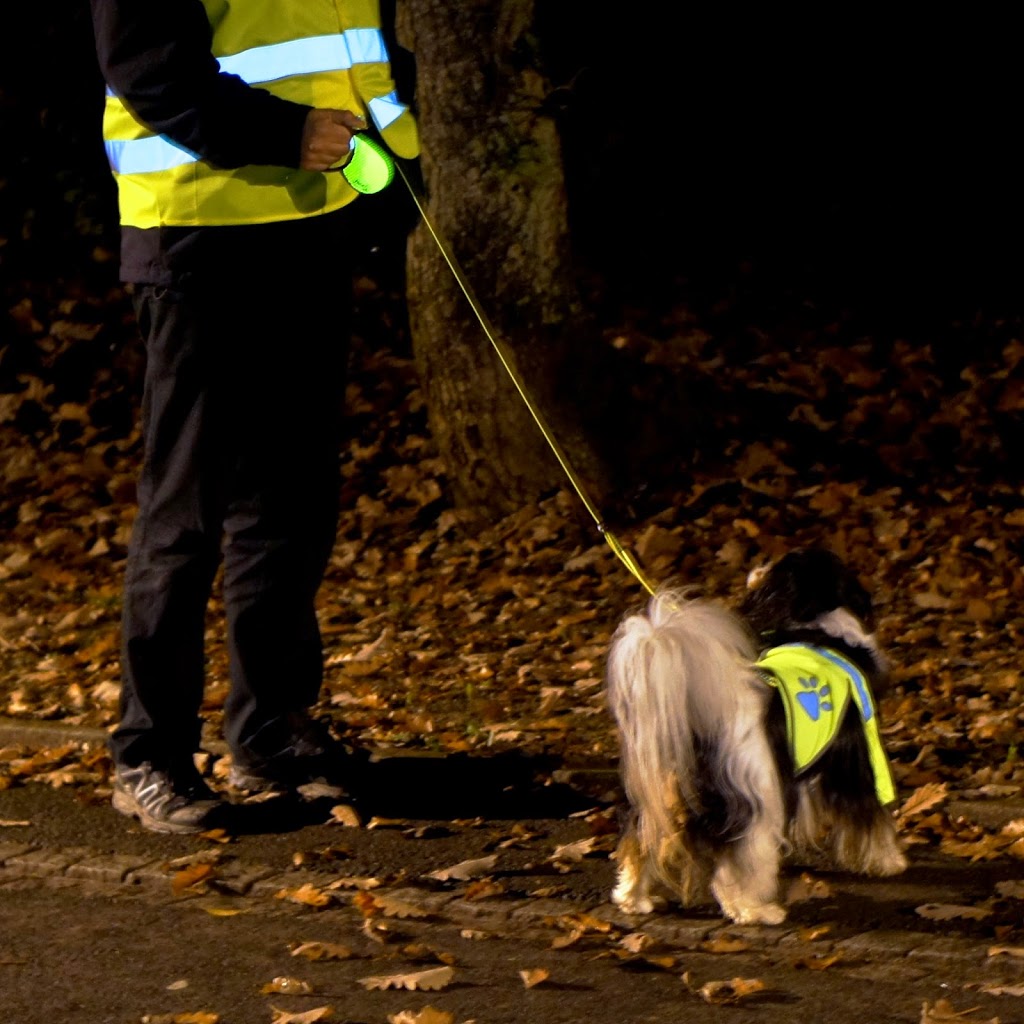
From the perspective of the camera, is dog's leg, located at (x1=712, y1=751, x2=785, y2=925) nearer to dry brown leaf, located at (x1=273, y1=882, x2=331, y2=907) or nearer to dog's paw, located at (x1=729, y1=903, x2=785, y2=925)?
dog's paw, located at (x1=729, y1=903, x2=785, y2=925)

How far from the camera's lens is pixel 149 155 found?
5.37 metres

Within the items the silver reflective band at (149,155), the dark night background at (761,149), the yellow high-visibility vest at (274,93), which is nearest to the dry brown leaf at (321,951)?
the yellow high-visibility vest at (274,93)

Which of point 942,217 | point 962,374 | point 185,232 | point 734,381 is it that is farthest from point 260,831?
point 942,217

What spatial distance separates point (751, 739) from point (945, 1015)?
786 mm

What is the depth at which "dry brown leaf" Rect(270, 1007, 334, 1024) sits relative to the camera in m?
4.05

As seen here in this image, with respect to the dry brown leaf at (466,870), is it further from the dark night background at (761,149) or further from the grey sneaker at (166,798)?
the dark night background at (761,149)

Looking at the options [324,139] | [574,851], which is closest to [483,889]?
[574,851]

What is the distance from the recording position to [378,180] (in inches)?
220

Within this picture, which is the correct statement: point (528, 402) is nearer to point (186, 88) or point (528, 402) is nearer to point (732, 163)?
point (186, 88)

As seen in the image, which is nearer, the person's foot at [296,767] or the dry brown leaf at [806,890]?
the dry brown leaf at [806,890]

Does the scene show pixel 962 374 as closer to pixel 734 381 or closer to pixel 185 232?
pixel 734 381

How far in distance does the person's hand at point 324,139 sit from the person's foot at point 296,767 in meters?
1.80

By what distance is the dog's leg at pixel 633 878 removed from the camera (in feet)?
15.0

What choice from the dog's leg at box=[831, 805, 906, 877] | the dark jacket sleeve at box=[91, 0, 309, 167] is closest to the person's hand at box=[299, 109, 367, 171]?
the dark jacket sleeve at box=[91, 0, 309, 167]
